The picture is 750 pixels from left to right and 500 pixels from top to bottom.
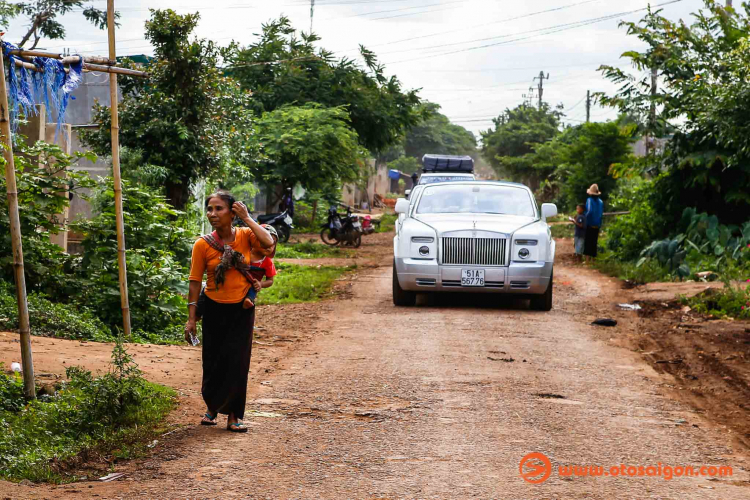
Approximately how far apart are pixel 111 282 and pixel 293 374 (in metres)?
3.24

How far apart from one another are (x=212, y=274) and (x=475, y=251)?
6.72 metres

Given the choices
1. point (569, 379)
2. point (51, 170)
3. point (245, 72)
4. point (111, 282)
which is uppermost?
point (245, 72)

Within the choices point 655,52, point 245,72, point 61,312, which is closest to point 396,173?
point 245,72

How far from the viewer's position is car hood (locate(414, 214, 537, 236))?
12.1m

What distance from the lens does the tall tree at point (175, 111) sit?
1430cm

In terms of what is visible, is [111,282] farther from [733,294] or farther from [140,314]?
[733,294]

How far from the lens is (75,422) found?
582 centimetres

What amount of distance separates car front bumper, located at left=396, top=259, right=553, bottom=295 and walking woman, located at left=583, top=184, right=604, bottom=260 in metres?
7.22

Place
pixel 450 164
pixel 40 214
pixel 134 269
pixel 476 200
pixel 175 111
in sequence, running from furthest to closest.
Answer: pixel 450 164
pixel 175 111
pixel 476 200
pixel 134 269
pixel 40 214

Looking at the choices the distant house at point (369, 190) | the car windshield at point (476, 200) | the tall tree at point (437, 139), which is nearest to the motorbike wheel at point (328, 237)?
the car windshield at point (476, 200)

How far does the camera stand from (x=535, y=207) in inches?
527

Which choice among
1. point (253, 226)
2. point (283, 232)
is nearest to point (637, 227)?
point (283, 232)

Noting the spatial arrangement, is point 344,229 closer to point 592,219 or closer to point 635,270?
point 592,219

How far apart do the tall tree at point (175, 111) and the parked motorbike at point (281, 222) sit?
8.07m
